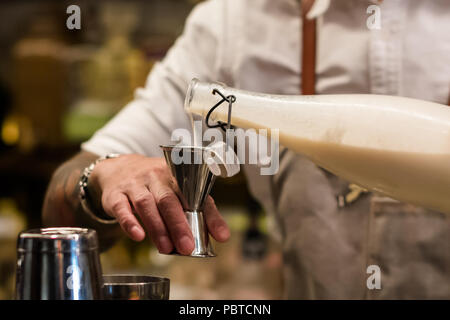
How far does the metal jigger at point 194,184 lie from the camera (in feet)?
1.96

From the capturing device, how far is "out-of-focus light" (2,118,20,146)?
5.77ft

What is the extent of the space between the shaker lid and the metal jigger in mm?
136

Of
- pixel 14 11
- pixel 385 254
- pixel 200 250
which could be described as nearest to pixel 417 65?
pixel 385 254

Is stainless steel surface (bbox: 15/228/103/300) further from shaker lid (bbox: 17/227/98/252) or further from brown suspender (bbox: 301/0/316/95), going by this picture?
brown suspender (bbox: 301/0/316/95)

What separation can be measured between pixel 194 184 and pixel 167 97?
50 centimetres

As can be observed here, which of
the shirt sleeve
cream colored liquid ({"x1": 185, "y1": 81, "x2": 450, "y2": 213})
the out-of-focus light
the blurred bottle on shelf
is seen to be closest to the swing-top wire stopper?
cream colored liquid ({"x1": 185, "y1": 81, "x2": 450, "y2": 213})

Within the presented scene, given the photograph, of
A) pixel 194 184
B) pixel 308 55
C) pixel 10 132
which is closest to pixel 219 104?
pixel 194 184

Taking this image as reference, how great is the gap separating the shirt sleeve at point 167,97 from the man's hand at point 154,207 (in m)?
0.29

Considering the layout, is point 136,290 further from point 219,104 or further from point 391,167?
point 391,167

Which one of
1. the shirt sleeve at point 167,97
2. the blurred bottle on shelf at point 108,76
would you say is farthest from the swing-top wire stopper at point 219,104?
the blurred bottle on shelf at point 108,76

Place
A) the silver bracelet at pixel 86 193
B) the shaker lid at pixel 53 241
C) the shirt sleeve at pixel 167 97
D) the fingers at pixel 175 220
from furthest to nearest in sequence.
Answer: the shirt sleeve at pixel 167 97
the silver bracelet at pixel 86 193
the fingers at pixel 175 220
the shaker lid at pixel 53 241

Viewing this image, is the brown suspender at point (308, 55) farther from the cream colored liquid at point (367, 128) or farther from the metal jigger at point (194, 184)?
the metal jigger at point (194, 184)

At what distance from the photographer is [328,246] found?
1060mm
